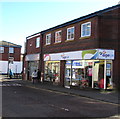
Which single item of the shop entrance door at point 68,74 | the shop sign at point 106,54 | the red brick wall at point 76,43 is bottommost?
the shop entrance door at point 68,74

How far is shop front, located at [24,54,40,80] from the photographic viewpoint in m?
27.0

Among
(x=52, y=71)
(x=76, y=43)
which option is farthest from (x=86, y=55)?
(x=52, y=71)

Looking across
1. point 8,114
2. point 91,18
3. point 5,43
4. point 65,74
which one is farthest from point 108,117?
point 5,43

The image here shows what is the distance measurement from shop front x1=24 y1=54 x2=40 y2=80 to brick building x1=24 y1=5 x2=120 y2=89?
514 cm

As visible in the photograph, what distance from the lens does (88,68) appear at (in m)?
18.2

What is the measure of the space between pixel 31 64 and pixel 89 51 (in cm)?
1322

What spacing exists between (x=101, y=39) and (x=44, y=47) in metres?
9.69

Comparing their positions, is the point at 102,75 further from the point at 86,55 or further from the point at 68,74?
the point at 68,74

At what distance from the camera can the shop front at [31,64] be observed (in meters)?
27.0

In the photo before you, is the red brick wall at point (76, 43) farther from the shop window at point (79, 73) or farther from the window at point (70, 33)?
the shop window at point (79, 73)

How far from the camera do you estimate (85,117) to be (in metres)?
7.91

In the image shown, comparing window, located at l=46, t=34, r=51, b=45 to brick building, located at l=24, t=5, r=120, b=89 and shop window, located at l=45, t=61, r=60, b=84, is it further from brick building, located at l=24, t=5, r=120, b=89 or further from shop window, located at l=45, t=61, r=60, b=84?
shop window, located at l=45, t=61, r=60, b=84

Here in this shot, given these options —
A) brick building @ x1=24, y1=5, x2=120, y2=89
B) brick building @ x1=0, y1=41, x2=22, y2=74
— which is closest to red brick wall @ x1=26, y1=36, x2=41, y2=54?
brick building @ x1=24, y1=5, x2=120, y2=89

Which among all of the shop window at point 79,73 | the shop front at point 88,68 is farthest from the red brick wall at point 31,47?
the shop window at point 79,73
